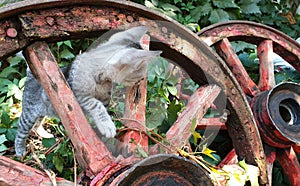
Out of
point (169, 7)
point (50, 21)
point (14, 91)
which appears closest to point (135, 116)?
point (50, 21)

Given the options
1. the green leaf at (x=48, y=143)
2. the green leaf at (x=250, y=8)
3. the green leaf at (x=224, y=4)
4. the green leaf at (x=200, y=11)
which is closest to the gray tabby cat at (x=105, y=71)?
the green leaf at (x=48, y=143)

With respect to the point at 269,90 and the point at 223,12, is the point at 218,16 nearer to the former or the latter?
the point at 223,12

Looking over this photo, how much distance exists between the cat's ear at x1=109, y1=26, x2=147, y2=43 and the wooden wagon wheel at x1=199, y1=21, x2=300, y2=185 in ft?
1.71

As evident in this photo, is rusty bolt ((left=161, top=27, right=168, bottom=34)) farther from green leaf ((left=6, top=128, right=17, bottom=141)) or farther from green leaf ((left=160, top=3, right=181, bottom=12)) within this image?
green leaf ((left=160, top=3, right=181, bottom=12))

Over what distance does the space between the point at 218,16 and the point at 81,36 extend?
1.52 m

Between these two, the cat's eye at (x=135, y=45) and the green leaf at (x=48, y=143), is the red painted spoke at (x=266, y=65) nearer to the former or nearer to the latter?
the cat's eye at (x=135, y=45)

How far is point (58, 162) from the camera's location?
113cm

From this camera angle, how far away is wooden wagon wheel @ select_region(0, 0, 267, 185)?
0.85 metres

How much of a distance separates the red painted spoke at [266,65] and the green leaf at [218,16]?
0.75 meters

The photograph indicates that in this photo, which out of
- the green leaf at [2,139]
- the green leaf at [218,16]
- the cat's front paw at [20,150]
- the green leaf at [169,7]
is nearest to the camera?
the cat's front paw at [20,150]

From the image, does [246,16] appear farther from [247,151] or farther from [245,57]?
[247,151]

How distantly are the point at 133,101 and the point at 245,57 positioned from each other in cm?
117

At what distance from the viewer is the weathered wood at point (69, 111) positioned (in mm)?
870

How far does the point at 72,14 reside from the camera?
0.92 m
